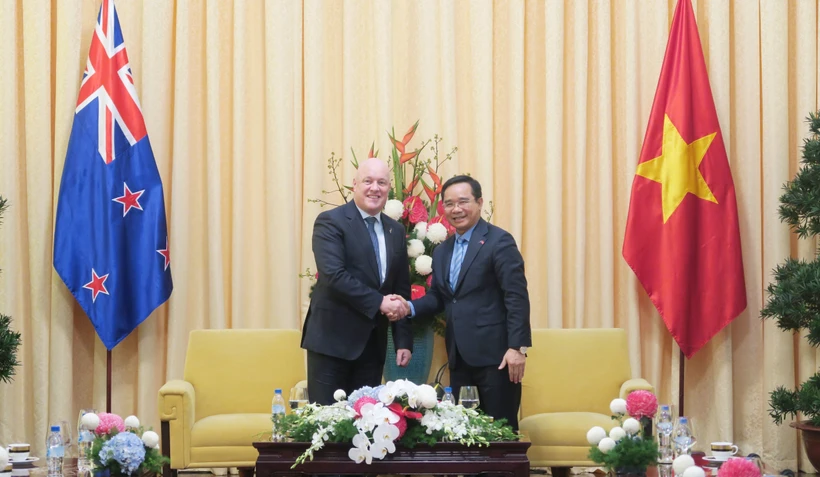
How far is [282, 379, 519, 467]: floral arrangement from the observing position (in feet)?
12.4

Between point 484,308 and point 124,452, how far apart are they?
1760mm

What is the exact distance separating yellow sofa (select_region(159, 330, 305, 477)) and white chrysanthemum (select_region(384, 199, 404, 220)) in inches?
36.0

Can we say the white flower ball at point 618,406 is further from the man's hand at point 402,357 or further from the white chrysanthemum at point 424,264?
the white chrysanthemum at point 424,264

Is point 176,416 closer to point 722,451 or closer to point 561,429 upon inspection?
point 561,429

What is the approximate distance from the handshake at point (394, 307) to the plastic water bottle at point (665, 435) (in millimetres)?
1312

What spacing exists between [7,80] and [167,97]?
94 cm

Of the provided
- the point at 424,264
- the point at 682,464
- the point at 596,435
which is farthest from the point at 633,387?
the point at 682,464

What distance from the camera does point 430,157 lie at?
245 inches

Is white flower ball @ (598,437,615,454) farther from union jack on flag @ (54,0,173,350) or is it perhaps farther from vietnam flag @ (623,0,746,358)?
union jack on flag @ (54,0,173,350)

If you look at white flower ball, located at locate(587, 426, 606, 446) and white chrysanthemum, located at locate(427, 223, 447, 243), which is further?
white chrysanthemum, located at locate(427, 223, 447, 243)

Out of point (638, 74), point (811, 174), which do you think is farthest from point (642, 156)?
point (811, 174)

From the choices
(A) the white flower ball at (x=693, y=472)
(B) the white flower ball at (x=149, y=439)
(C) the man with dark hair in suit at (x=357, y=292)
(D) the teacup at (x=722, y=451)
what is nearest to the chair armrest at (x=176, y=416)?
(C) the man with dark hair in suit at (x=357, y=292)

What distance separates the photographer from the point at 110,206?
593cm

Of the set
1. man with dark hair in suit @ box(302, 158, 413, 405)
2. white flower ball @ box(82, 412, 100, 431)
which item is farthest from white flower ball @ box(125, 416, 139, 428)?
man with dark hair in suit @ box(302, 158, 413, 405)
